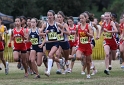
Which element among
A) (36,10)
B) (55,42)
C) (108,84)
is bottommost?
(108,84)

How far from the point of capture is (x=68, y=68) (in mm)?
20281

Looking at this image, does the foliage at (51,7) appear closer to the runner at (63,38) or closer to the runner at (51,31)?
the runner at (63,38)

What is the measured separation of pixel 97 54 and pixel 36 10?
3028 centimetres

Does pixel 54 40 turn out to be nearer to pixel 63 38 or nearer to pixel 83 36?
pixel 83 36

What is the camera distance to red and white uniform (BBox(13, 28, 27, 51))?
57.0 ft

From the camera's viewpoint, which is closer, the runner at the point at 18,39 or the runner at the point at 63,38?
the runner at the point at 18,39

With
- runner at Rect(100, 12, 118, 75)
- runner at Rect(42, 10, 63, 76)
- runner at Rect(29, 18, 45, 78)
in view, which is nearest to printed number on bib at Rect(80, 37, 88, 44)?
runner at Rect(42, 10, 63, 76)

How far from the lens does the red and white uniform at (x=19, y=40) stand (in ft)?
57.0

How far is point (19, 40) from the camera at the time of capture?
17.5 m

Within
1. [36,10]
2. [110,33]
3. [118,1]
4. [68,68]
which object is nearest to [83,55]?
[110,33]

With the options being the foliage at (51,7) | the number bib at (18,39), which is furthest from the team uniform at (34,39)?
the foliage at (51,7)

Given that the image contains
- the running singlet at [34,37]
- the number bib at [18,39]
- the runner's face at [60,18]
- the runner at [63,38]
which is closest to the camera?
the running singlet at [34,37]

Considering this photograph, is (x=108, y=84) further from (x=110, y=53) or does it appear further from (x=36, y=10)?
(x=36, y=10)

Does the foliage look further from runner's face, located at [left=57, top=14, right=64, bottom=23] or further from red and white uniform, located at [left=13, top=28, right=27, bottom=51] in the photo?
red and white uniform, located at [left=13, top=28, right=27, bottom=51]
